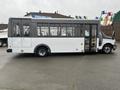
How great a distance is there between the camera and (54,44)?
1642 centimetres

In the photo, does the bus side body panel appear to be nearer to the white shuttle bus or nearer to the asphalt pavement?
the white shuttle bus

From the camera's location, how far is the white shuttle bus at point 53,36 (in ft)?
52.4

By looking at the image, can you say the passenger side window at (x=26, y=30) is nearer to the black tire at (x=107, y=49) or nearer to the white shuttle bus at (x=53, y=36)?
the white shuttle bus at (x=53, y=36)

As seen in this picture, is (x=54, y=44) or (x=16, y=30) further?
(x=54, y=44)

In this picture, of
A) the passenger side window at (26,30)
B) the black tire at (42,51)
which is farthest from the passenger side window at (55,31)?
the passenger side window at (26,30)

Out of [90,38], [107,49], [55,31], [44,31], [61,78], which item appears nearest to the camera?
[61,78]

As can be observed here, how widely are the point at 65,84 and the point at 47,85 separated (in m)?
0.61

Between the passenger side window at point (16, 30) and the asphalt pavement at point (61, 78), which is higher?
the passenger side window at point (16, 30)

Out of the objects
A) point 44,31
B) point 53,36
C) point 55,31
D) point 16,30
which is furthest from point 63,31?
point 16,30

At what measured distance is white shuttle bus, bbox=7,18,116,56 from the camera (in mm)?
15961

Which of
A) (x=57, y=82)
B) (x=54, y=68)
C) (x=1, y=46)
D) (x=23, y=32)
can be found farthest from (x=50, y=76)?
(x=1, y=46)

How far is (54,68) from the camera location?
464 inches

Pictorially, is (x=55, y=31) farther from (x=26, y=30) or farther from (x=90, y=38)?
(x=90, y=38)

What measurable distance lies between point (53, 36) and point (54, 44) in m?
0.53
